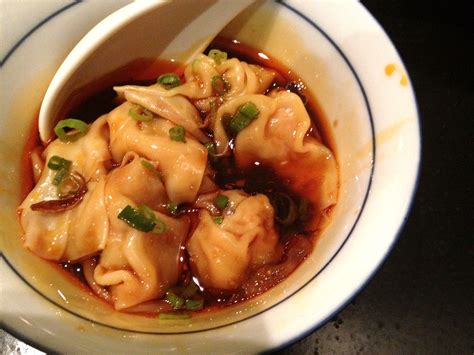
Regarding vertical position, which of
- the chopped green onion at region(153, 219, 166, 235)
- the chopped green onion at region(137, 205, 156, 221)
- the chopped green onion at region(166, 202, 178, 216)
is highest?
the chopped green onion at region(137, 205, 156, 221)

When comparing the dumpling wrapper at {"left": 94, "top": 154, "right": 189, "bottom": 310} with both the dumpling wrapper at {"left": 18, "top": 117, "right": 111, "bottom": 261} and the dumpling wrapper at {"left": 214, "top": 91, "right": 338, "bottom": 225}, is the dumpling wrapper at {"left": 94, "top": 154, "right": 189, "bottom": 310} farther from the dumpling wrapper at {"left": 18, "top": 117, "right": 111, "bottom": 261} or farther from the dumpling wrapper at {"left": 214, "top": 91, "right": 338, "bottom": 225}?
the dumpling wrapper at {"left": 214, "top": 91, "right": 338, "bottom": 225}

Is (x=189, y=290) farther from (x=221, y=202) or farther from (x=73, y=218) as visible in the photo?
(x=73, y=218)

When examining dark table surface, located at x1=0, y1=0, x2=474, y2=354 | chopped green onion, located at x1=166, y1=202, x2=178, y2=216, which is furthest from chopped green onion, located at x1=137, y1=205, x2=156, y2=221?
dark table surface, located at x1=0, y1=0, x2=474, y2=354

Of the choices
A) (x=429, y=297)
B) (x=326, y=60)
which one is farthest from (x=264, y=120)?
(x=429, y=297)

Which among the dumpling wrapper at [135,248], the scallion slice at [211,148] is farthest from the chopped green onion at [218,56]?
the dumpling wrapper at [135,248]

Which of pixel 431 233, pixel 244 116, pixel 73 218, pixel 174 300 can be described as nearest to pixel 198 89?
pixel 244 116

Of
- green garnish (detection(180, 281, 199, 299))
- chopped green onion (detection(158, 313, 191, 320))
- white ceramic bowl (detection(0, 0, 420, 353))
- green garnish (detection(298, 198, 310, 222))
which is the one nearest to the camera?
white ceramic bowl (detection(0, 0, 420, 353))

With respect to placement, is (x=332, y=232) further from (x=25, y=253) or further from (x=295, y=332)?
(x=25, y=253)
